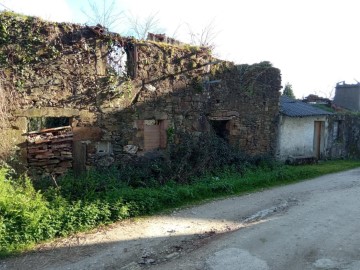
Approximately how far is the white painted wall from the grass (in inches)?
181

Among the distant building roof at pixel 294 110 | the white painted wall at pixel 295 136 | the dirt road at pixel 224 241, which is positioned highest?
the distant building roof at pixel 294 110

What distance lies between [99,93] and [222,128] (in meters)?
5.09

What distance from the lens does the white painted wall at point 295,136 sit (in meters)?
13.9

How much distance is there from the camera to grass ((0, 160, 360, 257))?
5551mm

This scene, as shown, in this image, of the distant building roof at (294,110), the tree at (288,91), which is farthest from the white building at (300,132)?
the tree at (288,91)

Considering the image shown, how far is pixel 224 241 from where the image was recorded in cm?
582

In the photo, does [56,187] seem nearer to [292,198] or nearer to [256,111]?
[292,198]

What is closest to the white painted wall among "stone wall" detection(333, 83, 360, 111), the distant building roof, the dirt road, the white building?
the white building

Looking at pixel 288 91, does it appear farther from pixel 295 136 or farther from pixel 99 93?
pixel 99 93

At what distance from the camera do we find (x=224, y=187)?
9.20 metres

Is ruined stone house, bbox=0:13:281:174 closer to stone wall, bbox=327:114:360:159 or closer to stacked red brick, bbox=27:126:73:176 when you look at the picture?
stacked red brick, bbox=27:126:73:176

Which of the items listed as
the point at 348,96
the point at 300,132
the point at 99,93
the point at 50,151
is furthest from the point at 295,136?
the point at 348,96

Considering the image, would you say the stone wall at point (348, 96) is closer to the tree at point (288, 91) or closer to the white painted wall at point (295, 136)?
the tree at point (288, 91)

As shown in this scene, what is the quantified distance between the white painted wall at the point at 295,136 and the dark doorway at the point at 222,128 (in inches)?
114
